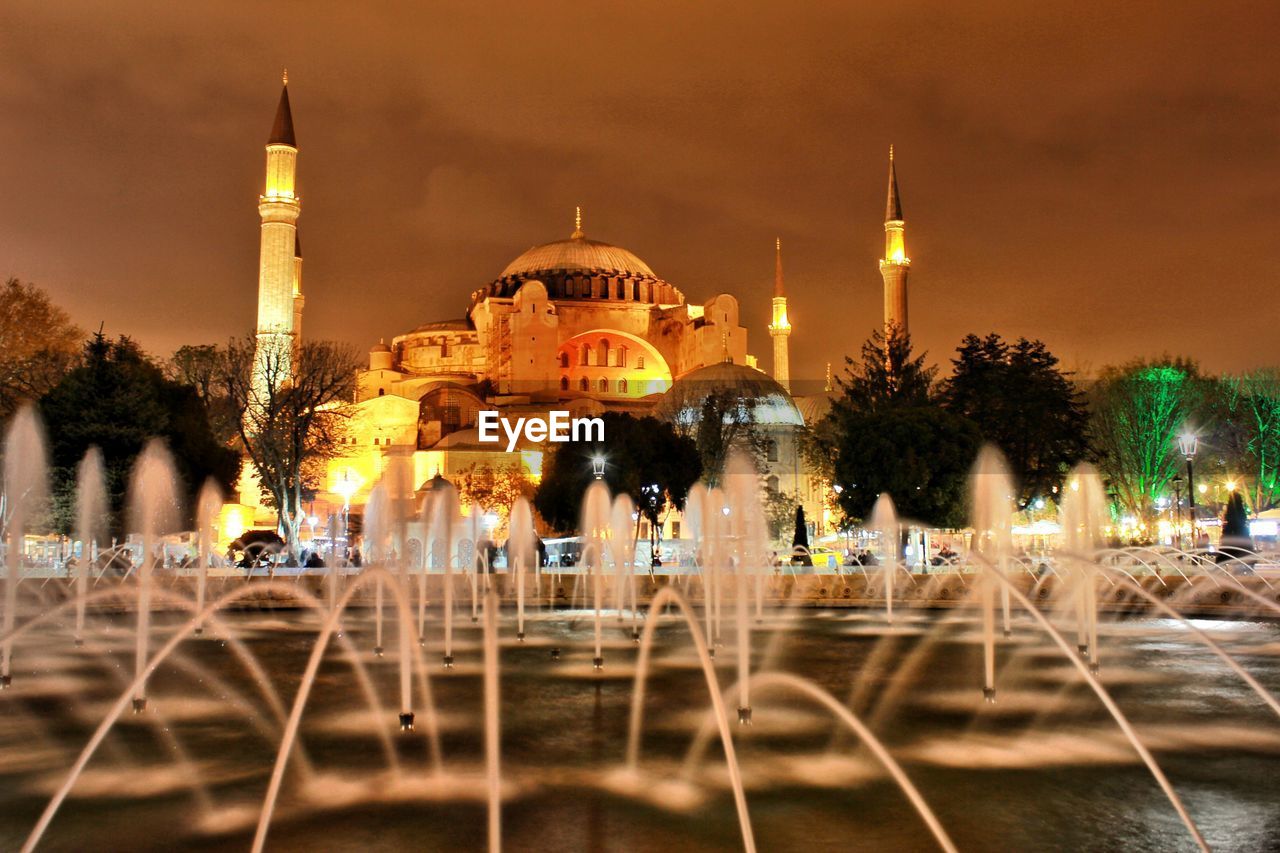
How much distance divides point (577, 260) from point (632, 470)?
41600 millimetres

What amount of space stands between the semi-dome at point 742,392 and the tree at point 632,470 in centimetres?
946

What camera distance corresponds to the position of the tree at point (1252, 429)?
134ft

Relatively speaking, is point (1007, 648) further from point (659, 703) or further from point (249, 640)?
point (249, 640)

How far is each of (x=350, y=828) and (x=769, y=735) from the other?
3.12m

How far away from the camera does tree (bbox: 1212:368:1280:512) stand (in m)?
40.8

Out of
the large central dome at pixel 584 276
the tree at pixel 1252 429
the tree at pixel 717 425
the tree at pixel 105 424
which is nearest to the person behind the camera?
the tree at pixel 105 424

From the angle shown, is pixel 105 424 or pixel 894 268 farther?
pixel 894 268

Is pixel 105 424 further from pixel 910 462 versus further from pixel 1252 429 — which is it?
pixel 1252 429

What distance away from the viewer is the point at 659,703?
8945mm

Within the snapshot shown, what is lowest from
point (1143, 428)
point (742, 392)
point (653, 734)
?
point (653, 734)

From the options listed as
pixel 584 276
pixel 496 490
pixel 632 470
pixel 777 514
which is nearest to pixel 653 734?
pixel 632 470

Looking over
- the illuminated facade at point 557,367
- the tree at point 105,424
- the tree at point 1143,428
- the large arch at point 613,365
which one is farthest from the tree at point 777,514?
the tree at point 105,424

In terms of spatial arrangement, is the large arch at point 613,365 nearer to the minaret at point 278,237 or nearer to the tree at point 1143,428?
the minaret at point 278,237

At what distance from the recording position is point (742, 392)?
184 ft
